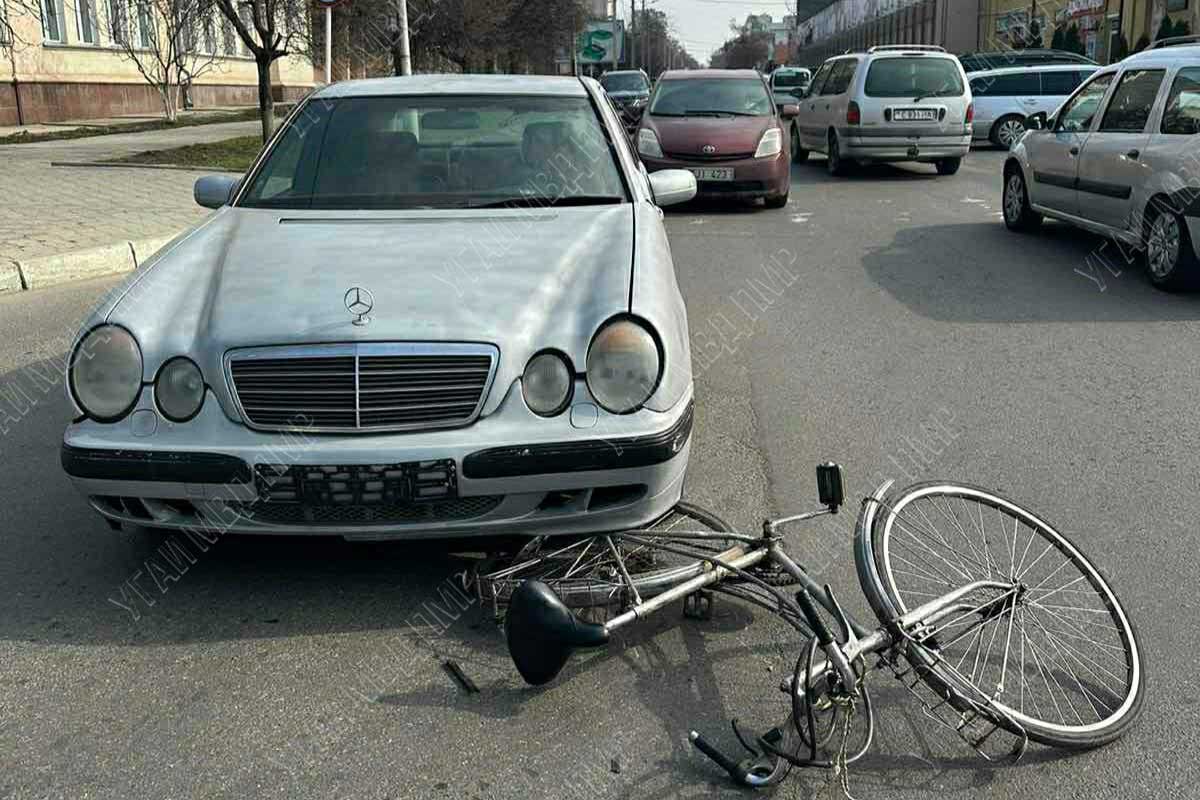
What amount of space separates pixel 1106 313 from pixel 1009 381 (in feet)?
6.97

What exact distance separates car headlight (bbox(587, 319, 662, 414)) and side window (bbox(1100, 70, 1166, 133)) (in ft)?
22.4

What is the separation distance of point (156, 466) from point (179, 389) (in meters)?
0.24

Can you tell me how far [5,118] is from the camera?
26281mm

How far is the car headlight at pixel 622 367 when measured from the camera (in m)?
3.42

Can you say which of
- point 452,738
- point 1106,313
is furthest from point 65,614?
point 1106,313

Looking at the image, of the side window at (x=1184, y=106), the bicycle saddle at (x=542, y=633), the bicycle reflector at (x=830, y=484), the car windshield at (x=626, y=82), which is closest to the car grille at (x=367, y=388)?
the bicycle saddle at (x=542, y=633)

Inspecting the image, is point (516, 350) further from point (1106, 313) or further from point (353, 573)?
point (1106, 313)

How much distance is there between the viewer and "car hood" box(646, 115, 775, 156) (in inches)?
505

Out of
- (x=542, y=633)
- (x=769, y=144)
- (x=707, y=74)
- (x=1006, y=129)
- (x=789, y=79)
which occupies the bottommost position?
(x=542, y=633)

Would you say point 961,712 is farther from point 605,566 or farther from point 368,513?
point 368,513

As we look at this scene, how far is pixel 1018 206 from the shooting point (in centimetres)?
1110

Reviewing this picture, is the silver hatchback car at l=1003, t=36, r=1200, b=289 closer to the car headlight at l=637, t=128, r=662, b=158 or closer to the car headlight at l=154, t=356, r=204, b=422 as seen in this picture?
the car headlight at l=637, t=128, r=662, b=158

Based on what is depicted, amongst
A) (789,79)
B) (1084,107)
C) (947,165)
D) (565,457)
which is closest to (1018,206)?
(1084,107)

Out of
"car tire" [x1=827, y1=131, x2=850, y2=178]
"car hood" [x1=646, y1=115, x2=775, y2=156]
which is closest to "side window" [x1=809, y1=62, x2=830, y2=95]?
"car tire" [x1=827, y1=131, x2=850, y2=178]
